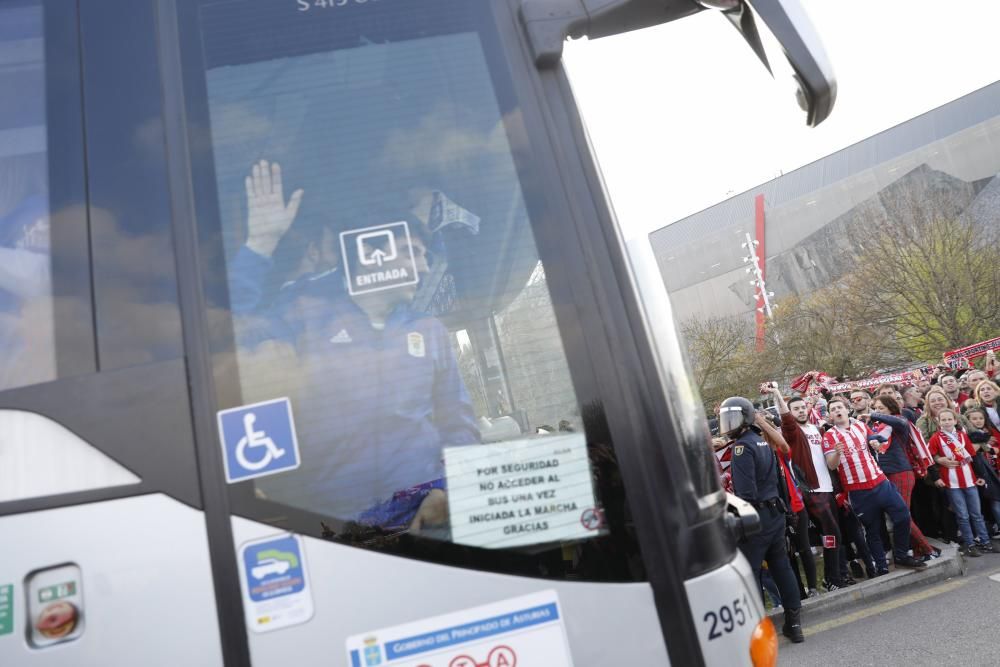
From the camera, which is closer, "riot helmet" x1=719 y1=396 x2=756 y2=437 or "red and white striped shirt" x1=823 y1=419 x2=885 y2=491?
"riot helmet" x1=719 y1=396 x2=756 y2=437

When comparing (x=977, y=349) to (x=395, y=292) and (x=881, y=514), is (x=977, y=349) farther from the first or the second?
(x=395, y=292)

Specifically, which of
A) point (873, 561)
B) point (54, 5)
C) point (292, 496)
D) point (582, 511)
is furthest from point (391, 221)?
point (873, 561)

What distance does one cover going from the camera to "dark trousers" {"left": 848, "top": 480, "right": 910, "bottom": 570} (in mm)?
→ 7051

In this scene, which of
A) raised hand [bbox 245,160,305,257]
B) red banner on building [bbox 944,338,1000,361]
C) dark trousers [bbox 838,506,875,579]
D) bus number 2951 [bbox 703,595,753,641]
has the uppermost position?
red banner on building [bbox 944,338,1000,361]

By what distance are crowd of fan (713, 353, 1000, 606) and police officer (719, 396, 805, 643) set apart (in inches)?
16.1

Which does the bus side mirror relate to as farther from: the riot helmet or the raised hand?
the riot helmet

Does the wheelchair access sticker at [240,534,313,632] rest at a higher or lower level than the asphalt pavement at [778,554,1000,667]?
higher

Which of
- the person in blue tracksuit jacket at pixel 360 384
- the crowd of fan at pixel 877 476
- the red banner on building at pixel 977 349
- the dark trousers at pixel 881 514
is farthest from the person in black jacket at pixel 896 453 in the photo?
the red banner on building at pixel 977 349

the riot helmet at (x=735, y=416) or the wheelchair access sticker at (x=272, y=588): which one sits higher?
the riot helmet at (x=735, y=416)

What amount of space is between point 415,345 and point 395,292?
0.42 ft

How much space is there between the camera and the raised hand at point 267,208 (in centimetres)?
172

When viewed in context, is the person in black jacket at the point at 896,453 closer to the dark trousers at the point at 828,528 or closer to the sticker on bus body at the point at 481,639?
the dark trousers at the point at 828,528

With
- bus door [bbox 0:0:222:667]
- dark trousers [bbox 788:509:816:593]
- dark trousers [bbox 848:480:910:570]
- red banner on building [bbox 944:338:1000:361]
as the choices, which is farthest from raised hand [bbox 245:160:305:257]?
red banner on building [bbox 944:338:1000:361]

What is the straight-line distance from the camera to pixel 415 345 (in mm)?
1729
